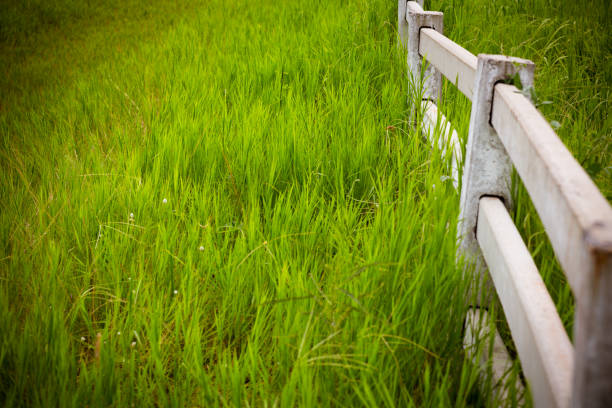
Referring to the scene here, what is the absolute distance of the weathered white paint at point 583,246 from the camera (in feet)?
2.51

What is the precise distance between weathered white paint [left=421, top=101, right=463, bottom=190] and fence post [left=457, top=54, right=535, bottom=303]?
0.31 metres

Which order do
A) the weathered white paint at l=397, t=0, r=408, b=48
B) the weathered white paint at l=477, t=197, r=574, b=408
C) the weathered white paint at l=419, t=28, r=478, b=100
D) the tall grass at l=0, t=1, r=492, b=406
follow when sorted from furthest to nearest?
the weathered white paint at l=397, t=0, r=408, b=48 → the weathered white paint at l=419, t=28, r=478, b=100 → the tall grass at l=0, t=1, r=492, b=406 → the weathered white paint at l=477, t=197, r=574, b=408

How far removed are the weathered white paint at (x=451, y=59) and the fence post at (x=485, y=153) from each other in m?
0.30

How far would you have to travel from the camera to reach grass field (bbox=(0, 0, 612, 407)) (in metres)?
1.59

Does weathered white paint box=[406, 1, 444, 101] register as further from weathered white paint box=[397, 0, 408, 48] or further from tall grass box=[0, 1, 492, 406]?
weathered white paint box=[397, 0, 408, 48]

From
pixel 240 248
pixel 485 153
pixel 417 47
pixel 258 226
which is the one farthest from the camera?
pixel 417 47

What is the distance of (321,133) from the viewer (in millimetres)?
3029

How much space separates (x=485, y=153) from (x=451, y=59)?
91 cm

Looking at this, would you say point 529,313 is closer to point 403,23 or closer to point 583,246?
point 583,246

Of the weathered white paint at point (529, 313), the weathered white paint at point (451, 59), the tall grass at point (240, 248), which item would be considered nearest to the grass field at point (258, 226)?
the tall grass at point (240, 248)

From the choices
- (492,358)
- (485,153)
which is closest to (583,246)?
(492,358)

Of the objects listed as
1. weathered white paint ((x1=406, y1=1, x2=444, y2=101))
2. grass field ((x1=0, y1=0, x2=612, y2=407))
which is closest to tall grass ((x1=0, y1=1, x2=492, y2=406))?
grass field ((x1=0, y1=0, x2=612, y2=407))

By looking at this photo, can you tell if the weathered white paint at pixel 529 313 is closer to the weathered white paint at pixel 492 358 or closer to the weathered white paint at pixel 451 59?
the weathered white paint at pixel 492 358

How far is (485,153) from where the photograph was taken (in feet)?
5.52
